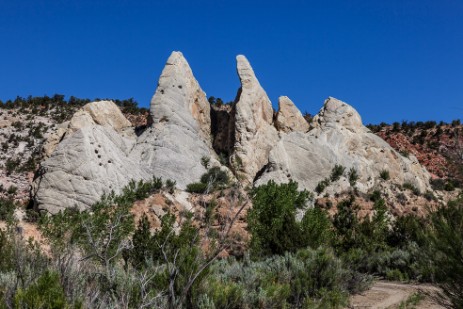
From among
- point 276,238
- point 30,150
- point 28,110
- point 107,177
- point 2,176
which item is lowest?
point 276,238

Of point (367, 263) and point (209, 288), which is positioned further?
point (367, 263)

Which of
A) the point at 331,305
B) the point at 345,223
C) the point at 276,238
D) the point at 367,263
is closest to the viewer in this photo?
the point at 331,305

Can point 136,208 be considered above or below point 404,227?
above

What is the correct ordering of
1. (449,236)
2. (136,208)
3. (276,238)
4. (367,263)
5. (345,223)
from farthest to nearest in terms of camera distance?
(136,208), (345,223), (276,238), (367,263), (449,236)

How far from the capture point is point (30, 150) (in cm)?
4297

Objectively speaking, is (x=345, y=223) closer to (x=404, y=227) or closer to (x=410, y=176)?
(x=404, y=227)

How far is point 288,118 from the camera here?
1574 inches

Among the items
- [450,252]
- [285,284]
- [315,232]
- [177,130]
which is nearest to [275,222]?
[315,232]

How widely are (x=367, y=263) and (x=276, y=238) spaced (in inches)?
145

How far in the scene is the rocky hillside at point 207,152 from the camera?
28.8 m

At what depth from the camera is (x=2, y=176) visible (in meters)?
38.2

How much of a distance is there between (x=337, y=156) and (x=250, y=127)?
7568 millimetres

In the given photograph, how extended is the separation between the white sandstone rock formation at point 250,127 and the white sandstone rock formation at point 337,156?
159 centimetres

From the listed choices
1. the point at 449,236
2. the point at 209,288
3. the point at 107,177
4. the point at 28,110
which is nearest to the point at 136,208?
the point at 107,177
